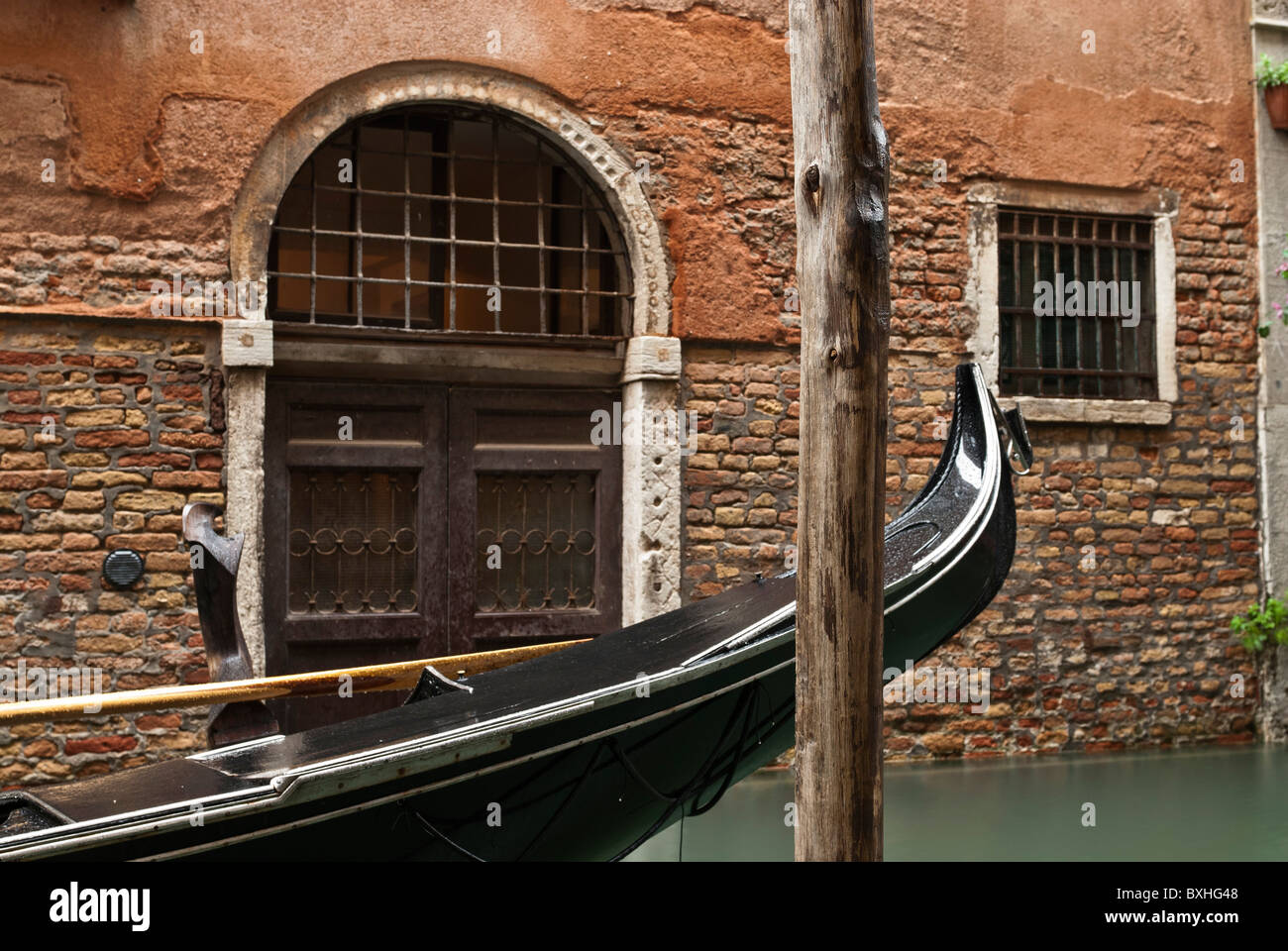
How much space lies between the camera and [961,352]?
6578mm

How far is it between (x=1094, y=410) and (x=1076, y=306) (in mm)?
609

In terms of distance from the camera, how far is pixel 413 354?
5.85 meters

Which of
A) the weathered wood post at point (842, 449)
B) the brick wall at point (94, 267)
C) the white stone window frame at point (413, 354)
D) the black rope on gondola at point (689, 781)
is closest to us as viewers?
the weathered wood post at point (842, 449)

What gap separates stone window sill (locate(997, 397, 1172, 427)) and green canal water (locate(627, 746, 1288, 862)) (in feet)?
5.77

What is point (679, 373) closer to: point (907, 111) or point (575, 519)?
point (575, 519)

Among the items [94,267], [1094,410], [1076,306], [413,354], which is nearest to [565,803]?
[413,354]

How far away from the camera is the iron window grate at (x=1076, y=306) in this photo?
677 cm

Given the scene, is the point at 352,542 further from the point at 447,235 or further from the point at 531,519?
the point at 447,235

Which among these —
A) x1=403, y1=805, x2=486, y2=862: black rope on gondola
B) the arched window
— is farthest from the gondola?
the arched window

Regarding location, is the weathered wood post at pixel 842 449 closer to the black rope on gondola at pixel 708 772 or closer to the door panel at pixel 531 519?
the black rope on gondola at pixel 708 772

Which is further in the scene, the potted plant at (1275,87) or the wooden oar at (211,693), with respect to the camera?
the potted plant at (1275,87)

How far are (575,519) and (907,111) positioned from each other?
267 cm

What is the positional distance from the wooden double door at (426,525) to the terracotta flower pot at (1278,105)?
408 centimetres

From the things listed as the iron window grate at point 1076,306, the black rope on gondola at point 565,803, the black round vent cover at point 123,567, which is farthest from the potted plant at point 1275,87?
the black round vent cover at point 123,567
